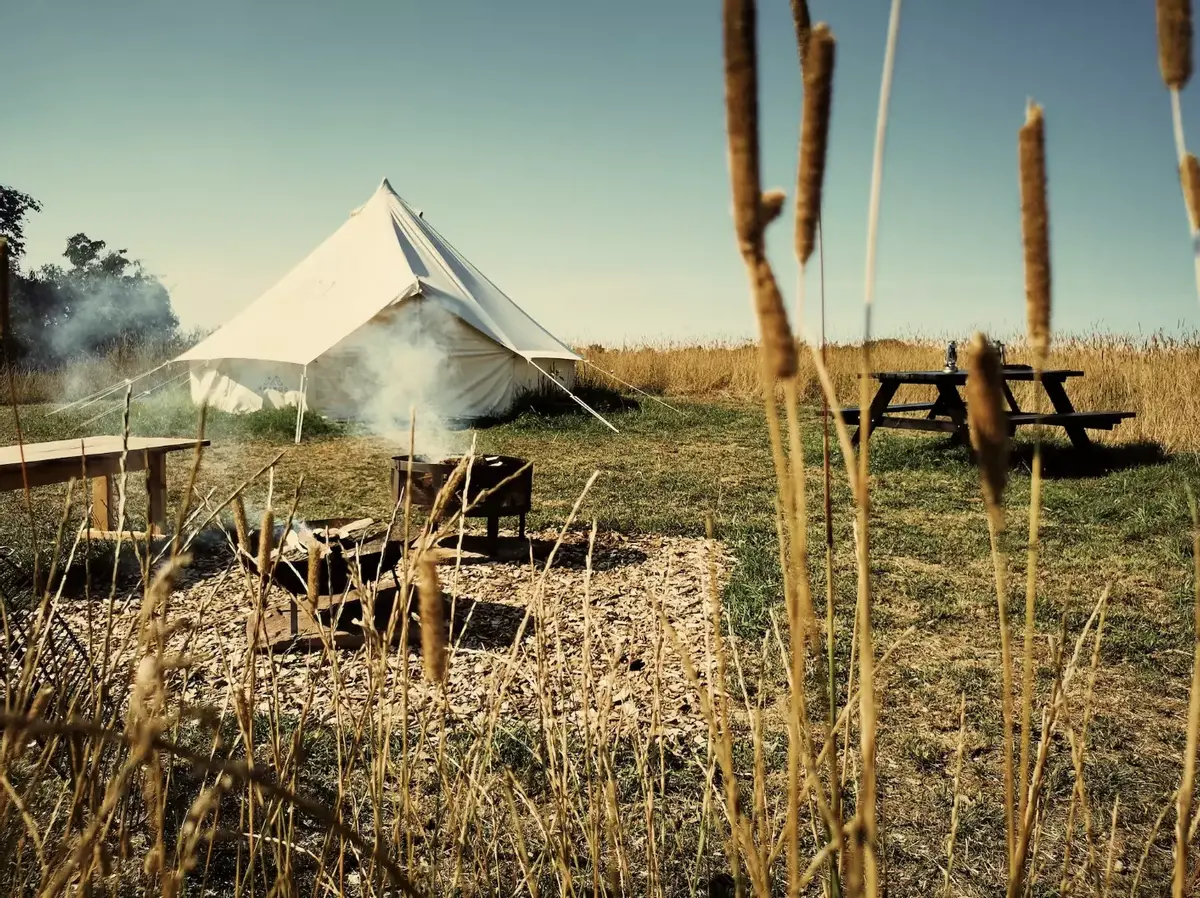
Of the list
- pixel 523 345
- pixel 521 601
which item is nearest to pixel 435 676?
pixel 521 601

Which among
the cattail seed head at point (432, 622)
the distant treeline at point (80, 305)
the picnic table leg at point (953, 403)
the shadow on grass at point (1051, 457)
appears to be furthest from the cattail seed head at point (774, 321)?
the distant treeline at point (80, 305)

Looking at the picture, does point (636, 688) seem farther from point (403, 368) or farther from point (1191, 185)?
point (403, 368)

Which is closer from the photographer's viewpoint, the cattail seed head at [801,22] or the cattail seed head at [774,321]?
the cattail seed head at [774,321]

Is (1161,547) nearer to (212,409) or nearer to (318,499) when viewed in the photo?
(318,499)

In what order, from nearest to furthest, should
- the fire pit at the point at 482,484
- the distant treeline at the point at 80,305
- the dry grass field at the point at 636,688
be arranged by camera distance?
the dry grass field at the point at 636,688
the fire pit at the point at 482,484
the distant treeline at the point at 80,305

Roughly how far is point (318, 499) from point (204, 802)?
6.59m

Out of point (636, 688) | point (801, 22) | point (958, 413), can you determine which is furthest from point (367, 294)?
point (801, 22)

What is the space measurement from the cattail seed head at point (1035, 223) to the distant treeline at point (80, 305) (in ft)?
54.0

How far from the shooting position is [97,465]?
4.60 m

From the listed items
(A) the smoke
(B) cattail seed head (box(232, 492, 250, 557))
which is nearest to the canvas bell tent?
(A) the smoke

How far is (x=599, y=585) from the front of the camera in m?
4.49

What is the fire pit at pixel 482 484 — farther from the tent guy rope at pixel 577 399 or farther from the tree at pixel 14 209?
the tree at pixel 14 209

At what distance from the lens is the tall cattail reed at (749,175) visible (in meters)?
0.37

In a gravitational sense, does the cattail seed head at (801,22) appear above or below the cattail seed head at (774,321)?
above
